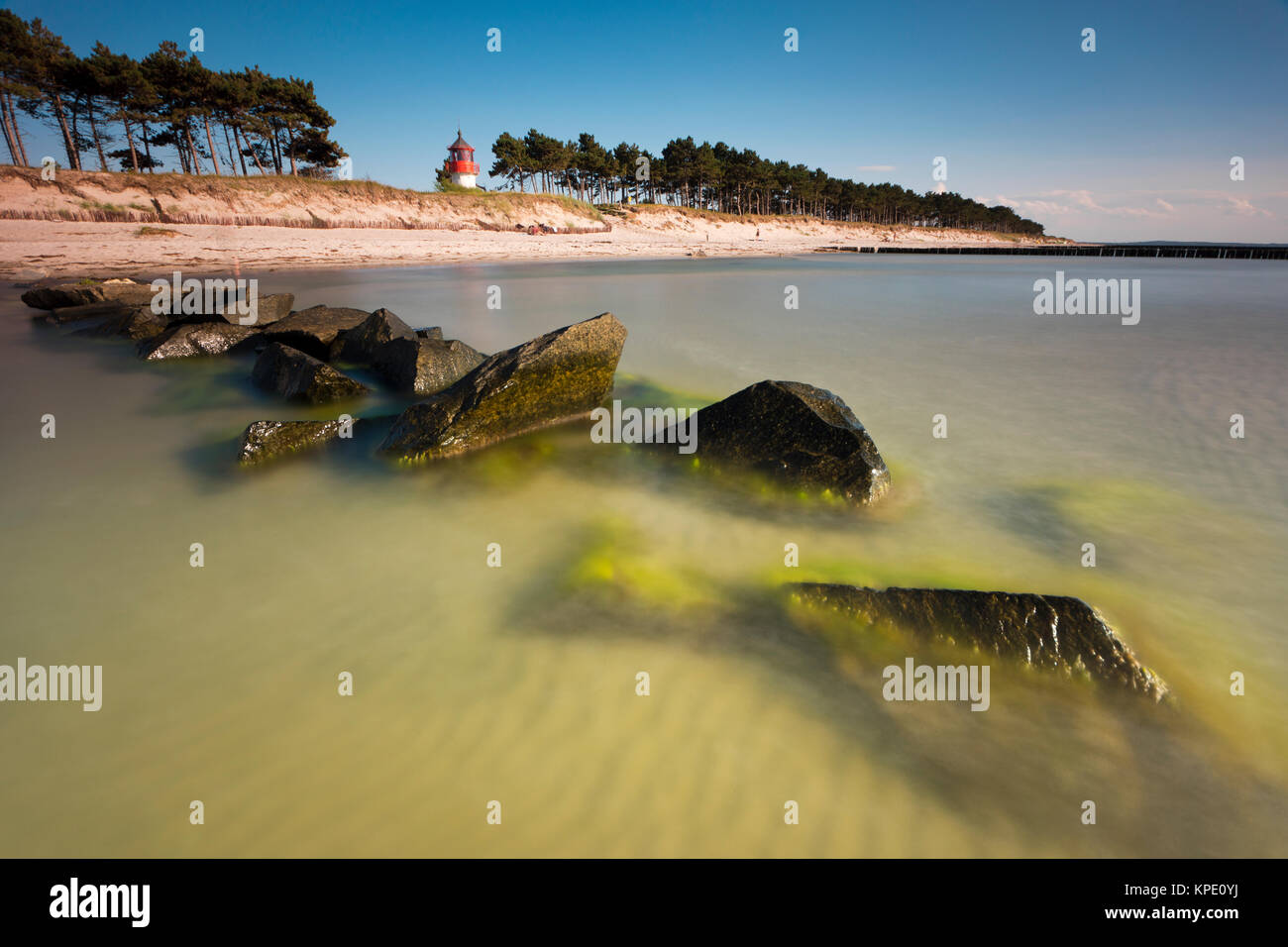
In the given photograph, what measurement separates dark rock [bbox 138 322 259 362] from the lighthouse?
251 feet

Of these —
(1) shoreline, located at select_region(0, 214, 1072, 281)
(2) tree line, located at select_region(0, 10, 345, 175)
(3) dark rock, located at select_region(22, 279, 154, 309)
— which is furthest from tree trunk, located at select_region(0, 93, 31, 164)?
(3) dark rock, located at select_region(22, 279, 154, 309)

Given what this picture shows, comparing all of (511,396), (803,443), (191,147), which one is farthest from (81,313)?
(191,147)

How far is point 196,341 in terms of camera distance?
10.9 meters

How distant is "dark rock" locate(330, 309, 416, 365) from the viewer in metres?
9.70

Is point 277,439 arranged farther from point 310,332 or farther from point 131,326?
point 131,326

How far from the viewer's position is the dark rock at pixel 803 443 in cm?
514

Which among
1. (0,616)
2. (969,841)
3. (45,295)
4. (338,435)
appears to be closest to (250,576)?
(0,616)

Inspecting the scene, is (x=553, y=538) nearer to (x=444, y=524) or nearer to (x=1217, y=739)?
(x=444, y=524)

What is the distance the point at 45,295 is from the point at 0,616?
1811 cm

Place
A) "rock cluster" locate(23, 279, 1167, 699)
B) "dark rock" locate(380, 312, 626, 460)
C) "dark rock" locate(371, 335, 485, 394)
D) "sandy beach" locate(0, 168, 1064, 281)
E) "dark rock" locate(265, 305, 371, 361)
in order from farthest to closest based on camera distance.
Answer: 1. "sandy beach" locate(0, 168, 1064, 281)
2. "dark rock" locate(265, 305, 371, 361)
3. "dark rock" locate(371, 335, 485, 394)
4. "dark rock" locate(380, 312, 626, 460)
5. "rock cluster" locate(23, 279, 1167, 699)

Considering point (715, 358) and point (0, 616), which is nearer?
point (0, 616)

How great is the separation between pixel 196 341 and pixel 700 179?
3611 inches

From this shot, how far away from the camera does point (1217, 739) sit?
2750 millimetres

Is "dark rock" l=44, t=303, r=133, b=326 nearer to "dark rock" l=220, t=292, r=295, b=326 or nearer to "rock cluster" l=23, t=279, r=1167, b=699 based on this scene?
"rock cluster" l=23, t=279, r=1167, b=699
